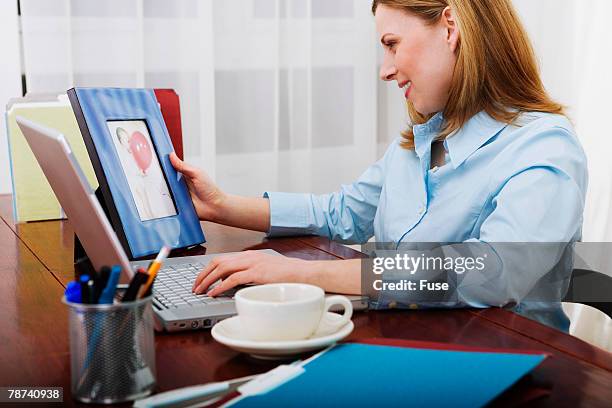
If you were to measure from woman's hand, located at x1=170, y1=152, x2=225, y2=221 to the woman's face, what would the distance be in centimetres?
39

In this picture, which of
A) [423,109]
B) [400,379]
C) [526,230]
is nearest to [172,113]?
[423,109]

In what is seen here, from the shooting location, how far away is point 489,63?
1474mm

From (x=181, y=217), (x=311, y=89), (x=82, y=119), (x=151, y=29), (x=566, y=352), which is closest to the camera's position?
(x=566, y=352)

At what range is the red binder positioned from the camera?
66.4 inches

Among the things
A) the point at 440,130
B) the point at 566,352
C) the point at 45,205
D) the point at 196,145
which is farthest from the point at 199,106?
the point at 566,352

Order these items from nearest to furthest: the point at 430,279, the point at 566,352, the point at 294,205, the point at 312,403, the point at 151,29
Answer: the point at 312,403 → the point at 566,352 → the point at 430,279 → the point at 294,205 → the point at 151,29

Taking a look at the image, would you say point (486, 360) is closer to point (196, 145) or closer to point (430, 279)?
point (430, 279)

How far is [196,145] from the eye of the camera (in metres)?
2.63

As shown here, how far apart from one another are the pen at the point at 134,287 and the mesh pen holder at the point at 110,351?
0.01 m

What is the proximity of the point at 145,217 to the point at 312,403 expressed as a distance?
757 mm

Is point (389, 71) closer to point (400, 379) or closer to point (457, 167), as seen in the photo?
point (457, 167)

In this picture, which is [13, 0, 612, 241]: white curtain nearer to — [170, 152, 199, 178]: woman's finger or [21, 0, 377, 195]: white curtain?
[21, 0, 377, 195]: white curtain

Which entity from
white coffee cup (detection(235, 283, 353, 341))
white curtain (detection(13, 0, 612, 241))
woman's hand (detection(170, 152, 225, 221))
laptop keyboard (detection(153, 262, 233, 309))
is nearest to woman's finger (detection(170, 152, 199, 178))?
woman's hand (detection(170, 152, 225, 221))

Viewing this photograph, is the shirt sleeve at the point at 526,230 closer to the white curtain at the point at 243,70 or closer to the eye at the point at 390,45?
the eye at the point at 390,45
